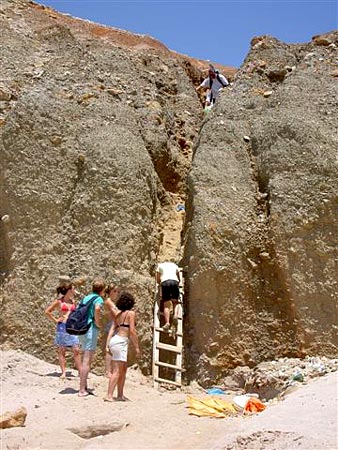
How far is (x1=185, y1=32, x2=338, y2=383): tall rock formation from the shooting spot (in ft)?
40.6

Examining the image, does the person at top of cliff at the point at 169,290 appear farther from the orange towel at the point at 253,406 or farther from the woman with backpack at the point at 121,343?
the orange towel at the point at 253,406

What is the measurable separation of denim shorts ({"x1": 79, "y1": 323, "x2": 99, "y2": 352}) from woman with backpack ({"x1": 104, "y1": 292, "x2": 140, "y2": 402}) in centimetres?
21

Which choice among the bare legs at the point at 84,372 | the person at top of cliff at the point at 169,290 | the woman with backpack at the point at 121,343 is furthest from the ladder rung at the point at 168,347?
the bare legs at the point at 84,372

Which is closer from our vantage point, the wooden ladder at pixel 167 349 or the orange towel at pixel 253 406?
the orange towel at pixel 253 406

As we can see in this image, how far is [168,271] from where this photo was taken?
41.1ft

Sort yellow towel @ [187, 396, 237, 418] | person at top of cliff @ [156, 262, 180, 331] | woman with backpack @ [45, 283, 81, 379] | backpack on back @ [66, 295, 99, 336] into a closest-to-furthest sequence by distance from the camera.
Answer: yellow towel @ [187, 396, 237, 418] < backpack on back @ [66, 295, 99, 336] < woman with backpack @ [45, 283, 81, 379] < person at top of cliff @ [156, 262, 180, 331]

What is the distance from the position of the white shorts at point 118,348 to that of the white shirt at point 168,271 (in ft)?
10.0

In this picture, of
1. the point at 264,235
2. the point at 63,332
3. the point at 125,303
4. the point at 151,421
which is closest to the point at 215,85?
the point at 264,235

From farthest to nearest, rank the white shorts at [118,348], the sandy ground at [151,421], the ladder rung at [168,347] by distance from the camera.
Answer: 1. the ladder rung at [168,347]
2. the white shorts at [118,348]
3. the sandy ground at [151,421]

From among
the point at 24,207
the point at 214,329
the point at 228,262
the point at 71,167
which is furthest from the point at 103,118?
the point at 214,329

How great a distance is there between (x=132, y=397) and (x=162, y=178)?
670 cm

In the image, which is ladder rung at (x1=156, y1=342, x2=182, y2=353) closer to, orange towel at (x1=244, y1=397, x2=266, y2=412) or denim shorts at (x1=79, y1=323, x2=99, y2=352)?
denim shorts at (x1=79, y1=323, x2=99, y2=352)

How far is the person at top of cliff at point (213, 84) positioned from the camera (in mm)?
17812

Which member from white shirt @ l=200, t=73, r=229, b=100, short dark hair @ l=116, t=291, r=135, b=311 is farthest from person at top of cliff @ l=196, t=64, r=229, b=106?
short dark hair @ l=116, t=291, r=135, b=311
